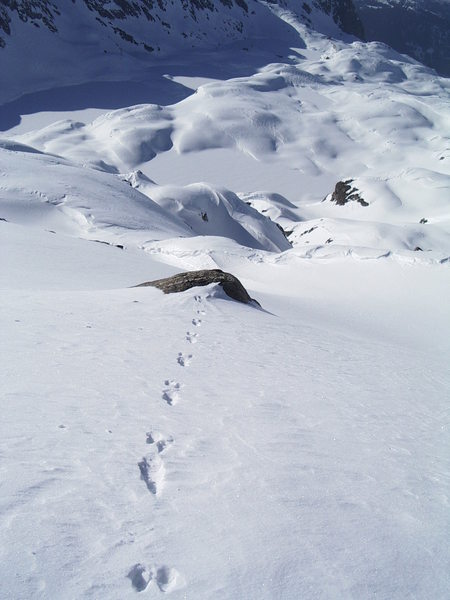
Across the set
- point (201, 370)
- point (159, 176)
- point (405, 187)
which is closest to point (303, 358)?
point (201, 370)

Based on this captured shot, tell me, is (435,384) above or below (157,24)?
below

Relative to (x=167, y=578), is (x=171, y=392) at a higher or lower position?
higher

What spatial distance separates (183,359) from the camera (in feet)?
20.1

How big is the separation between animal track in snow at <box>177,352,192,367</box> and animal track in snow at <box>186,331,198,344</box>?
0.65m

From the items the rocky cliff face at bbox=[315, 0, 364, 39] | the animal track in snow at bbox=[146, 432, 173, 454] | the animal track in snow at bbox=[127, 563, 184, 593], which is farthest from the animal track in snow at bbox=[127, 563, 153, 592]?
the rocky cliff face at bbox=[315, 0, 364, 39]

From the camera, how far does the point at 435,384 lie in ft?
23.3

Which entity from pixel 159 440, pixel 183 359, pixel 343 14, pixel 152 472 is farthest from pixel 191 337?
pixel 343 14

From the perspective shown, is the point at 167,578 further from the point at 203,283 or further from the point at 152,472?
the point at 203,283

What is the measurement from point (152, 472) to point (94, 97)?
95680 mm

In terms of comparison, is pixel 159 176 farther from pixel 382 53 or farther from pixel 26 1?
pixel 382 53

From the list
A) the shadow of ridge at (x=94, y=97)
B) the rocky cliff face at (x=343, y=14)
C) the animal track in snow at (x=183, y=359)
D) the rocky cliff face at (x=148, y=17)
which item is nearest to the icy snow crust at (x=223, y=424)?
the animal track in snow at (x=183, y=359)

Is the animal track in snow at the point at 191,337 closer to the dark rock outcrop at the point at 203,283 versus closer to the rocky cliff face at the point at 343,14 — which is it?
the dark rock outcrop at the point at 203,283

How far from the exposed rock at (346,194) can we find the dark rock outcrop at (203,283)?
1421 inches

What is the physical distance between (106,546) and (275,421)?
7.54 ft
